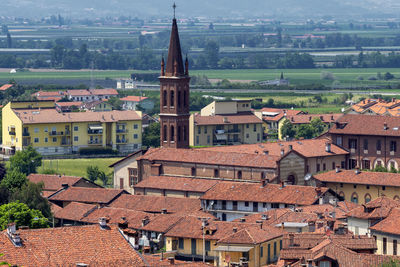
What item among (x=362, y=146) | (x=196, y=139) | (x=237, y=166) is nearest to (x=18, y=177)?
(x=237, y=166)

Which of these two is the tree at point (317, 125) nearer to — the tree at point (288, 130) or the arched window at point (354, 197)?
the tree at point (288, 130)

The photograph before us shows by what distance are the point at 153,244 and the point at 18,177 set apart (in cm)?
1966

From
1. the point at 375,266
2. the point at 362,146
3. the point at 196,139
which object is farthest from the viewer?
the point at 196,139

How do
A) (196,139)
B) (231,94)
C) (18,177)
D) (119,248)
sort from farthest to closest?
(231,94) → (196,139) → (18,177) → (119,248)

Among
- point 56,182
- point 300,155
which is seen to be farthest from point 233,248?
point 56,182

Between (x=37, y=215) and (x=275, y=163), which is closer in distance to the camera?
(x=37, y=215)

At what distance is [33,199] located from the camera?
7119cm

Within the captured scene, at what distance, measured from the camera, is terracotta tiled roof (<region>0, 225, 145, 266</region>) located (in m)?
39.5

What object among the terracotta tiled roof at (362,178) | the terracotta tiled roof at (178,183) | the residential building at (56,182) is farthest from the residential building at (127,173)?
the terracotta tiled roof at (362,178)

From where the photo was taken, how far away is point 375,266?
44094 mm

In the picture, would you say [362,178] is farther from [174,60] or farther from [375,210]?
[174,60]

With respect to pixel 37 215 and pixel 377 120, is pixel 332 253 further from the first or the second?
pixel 377 120

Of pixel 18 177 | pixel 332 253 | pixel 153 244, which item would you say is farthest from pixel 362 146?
pixel 332 253

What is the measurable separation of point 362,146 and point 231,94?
9945 cm
